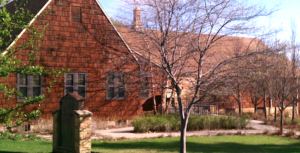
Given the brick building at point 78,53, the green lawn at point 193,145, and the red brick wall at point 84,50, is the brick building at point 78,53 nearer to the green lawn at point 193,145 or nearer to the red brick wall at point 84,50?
the red brick wall at point 84,50

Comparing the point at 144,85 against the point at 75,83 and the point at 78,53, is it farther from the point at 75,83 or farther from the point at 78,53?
the point at 78,53

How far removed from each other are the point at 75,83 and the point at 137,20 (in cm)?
739

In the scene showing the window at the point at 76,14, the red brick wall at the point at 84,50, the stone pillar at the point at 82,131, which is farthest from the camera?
the window at the point at 76,14

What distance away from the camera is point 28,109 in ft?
55.7

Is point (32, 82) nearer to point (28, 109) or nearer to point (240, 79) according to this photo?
point (28, 109)

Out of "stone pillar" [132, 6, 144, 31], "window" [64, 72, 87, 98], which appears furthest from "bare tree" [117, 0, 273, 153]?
"window" [64, 72, 87, 98]

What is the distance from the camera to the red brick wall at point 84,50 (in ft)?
57.5

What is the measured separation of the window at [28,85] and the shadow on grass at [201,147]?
586 cm

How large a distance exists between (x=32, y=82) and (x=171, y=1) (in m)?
9.36

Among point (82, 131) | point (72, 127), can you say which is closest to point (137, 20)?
point (72, 127)

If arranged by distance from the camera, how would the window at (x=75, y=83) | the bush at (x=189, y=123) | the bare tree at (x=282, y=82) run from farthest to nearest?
1. the bare tree at (x=282, y=82)
2. the window at (x=75, y=83)
3. the bush at (x=189, y=123)

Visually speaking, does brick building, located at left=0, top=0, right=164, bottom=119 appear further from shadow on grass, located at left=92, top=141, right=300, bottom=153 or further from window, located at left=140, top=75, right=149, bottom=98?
shadow on grass, located at left=92, top=141, right=300, bottom=153

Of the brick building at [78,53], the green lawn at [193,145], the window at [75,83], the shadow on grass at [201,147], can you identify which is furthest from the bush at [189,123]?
the window at [75,83]

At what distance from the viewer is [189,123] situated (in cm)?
1788
